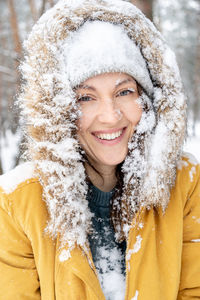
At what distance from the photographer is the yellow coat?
125 centimetres

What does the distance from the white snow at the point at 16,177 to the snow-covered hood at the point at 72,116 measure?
0.10 metres

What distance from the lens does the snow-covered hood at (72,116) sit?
1.28m

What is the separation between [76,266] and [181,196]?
0.74 m

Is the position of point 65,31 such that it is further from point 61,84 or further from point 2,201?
point 2,201

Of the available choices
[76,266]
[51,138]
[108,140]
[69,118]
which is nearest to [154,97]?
[108,140]

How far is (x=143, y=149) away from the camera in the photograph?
1.55 metres

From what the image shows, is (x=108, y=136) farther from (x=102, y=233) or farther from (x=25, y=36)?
(x=25, y=36)

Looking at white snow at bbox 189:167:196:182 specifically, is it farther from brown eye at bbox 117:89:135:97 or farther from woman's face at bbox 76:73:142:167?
brown eye at bbox 117:89:135:97

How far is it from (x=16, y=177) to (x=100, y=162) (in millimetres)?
505

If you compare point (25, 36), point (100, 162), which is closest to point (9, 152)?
point (25, 36)

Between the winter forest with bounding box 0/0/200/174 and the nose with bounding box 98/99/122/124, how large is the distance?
530mm

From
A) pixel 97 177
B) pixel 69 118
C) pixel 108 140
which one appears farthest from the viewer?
pixel 97 177

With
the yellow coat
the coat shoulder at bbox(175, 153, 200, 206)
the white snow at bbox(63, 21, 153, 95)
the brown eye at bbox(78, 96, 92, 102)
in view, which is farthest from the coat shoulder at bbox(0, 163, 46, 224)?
the coat shoulder at bbox(175, 153, 200, 206)

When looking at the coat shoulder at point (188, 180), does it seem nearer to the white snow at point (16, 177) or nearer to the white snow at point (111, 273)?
A: the white snow at point (111, 273)
